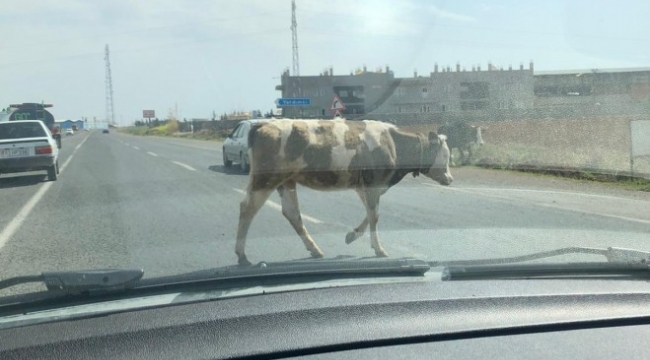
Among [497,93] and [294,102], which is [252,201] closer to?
[497,93]

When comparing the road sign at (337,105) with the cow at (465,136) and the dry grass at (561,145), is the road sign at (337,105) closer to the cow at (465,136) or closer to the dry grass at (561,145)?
the cow at (465,136)

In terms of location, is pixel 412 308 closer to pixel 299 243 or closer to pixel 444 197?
pixel 299 243

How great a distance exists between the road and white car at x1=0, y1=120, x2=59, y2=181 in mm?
672

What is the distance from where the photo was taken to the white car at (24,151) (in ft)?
58.2

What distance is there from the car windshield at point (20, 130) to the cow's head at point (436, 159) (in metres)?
13.8

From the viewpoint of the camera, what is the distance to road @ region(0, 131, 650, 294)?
24.1 feet

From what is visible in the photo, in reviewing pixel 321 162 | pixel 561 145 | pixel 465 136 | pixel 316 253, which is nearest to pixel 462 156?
pixel 465 136

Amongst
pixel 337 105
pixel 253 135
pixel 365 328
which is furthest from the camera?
pixel 337 105

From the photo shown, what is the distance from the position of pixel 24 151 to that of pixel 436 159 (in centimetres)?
1276

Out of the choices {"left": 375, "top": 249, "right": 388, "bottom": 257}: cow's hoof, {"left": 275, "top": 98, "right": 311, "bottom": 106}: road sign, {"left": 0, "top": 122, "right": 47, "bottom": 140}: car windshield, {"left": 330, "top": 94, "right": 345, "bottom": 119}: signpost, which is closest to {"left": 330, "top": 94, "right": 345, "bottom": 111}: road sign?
{"left": 330, "top": 94, "right": 345, "bottom": 119}: signpost

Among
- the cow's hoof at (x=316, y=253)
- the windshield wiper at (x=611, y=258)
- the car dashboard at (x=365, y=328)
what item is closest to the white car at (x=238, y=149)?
the cow's hoof at (x=316, y=253)

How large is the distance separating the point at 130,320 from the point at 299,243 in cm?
487

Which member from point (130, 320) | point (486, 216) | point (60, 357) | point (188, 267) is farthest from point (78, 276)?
point (486, 216)

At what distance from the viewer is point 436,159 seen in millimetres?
8688
